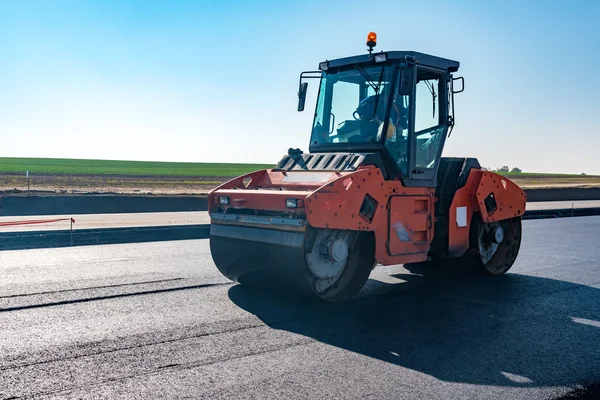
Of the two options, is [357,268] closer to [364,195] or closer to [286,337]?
[364,195]

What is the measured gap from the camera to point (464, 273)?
8.70 metres

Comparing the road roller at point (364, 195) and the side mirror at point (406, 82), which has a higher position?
the side mirror at point (406, 82)

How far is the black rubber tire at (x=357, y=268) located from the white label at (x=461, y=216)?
5.12 ft

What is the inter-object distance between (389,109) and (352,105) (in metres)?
0.63

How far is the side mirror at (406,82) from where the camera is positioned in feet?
22.5

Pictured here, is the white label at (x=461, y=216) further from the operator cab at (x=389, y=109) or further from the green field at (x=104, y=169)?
the green field at (x=104, y=169)

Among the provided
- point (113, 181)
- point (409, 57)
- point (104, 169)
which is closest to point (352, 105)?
point (409, 57)

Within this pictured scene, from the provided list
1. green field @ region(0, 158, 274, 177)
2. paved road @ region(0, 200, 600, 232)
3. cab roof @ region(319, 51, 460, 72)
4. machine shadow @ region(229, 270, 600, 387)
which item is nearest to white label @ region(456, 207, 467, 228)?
machine shadow @ region(229, 270, 600, 387)

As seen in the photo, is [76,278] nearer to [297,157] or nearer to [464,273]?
[297,157]

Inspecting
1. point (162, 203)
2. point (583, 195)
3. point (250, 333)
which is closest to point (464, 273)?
point (250, 333)

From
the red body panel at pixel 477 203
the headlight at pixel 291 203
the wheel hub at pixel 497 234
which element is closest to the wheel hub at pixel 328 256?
the headlight at pixel 291 203

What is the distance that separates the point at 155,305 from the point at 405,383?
302 cm

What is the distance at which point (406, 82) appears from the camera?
6.90 m

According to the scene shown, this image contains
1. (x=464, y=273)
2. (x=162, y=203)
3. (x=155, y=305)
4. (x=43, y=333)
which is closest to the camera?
(x=43, y=333)
